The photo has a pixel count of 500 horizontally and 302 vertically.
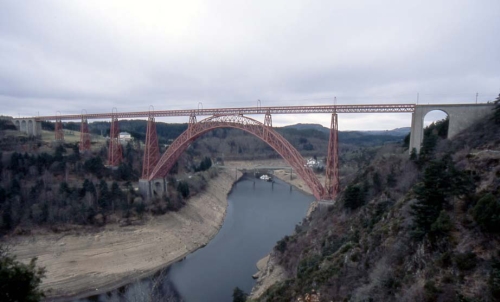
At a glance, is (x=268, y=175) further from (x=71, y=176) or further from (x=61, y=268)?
(x=61, y=268)

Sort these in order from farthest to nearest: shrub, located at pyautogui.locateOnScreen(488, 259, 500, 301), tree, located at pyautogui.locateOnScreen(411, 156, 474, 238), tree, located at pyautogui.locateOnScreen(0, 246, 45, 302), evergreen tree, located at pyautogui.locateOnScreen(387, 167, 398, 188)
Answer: evergreen tree, located at pyautogui.locateOnScreen(387, 167, 398, 188)
tree, located at pyautogui.locateOnScreen(411, 156, 474, 238)
tree, located at pyautogui.locateOnScreen(0, 246, 45, 302)
shrub, located at pyautogui.locateOnScreen(488, 259, 500, 301)

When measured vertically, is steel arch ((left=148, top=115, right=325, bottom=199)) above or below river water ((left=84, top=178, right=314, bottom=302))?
above

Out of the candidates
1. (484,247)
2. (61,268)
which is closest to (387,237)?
(484,247)

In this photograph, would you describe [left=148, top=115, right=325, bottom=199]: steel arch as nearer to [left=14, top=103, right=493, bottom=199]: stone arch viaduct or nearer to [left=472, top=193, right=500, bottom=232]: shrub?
[left=14, top=103, right=493, bottom=199]: stone arch viaduct

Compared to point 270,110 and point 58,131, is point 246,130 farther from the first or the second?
point 58,131

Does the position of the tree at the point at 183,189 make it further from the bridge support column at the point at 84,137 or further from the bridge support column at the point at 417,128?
the bridge support column at the point at 417,128

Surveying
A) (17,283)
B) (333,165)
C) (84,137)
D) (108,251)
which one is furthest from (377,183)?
(84,137)

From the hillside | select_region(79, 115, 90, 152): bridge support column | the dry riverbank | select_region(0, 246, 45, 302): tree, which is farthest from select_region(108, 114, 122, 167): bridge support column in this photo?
select_region(0, 246, 45, 302): tree
